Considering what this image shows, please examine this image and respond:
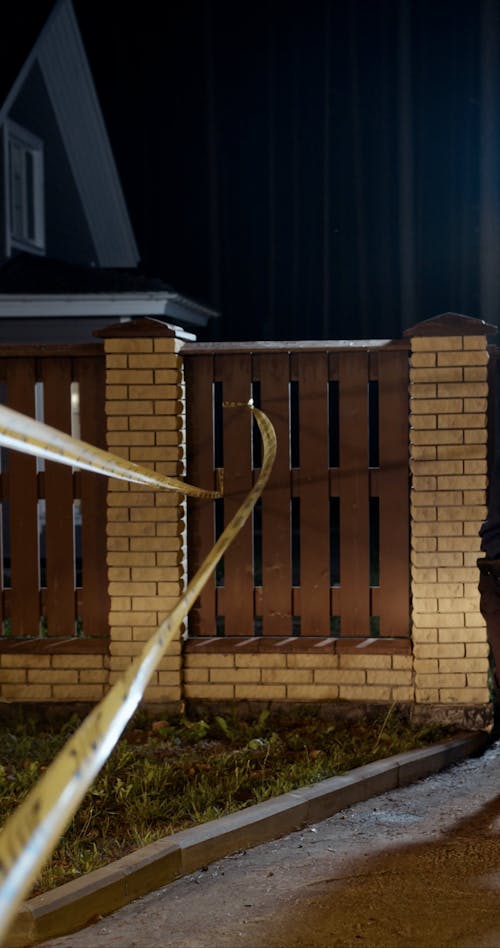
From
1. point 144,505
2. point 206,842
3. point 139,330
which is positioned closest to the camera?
point 206,842

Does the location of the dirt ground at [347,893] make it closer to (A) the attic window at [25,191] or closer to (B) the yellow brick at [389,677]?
(B) the yellow brick at [389,677]

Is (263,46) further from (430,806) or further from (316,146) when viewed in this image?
(430,806)

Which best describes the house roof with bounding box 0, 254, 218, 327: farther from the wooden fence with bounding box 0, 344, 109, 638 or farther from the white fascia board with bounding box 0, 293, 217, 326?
the wooden fence with bounding box 0, 344, 109, 638

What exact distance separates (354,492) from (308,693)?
45.0 inches

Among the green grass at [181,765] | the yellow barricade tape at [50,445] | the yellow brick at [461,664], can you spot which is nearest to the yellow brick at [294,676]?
the green grass at [181,765]

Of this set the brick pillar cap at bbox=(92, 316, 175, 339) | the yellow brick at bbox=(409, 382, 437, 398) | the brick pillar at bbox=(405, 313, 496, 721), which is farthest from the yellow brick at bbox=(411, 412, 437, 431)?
the brick pillar cap at bbox=(92, 316, 175, 339)

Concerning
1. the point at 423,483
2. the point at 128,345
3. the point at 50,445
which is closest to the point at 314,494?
the point at 423,483

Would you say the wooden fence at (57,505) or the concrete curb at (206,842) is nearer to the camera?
the concrete curb at (206,842)

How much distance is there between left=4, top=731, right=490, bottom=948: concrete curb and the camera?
3867 mm

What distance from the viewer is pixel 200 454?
6484 mm

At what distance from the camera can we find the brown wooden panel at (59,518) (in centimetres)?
651

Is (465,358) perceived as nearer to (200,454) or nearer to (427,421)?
(427,421)

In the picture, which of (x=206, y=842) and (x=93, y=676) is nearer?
(x=206, y=842)

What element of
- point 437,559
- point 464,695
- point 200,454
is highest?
point 200,454
